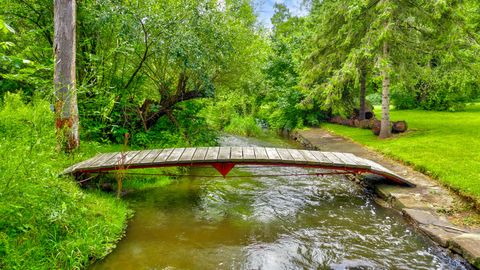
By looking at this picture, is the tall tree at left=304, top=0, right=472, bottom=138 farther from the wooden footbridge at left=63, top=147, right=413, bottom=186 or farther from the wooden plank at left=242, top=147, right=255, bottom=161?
the wooden plank at left=242, top=147, right=255, bottom=161

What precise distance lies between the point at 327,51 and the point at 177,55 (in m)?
7.22

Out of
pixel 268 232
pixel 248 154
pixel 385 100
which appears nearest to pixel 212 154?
pixel 248 154

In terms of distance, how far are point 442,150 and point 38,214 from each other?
827cm

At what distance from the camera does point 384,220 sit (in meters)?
4.66

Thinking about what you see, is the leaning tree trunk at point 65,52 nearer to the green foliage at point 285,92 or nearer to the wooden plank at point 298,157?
the wooden plank at point 298,157

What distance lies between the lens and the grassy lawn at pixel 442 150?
535 cm

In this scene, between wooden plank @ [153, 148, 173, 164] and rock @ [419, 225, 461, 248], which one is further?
wooden plank @ [153, 148, 173, 164]

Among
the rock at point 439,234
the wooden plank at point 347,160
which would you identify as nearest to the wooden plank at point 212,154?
the wooden plank at point 347,160

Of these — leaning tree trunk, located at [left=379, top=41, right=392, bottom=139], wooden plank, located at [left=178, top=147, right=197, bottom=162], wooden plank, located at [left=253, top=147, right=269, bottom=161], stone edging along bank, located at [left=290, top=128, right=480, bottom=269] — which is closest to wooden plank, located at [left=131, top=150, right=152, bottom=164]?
wooden plank, located at [left=178, top=147, right=197, bottom=162]

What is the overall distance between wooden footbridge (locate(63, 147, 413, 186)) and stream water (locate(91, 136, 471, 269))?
2.18 feet

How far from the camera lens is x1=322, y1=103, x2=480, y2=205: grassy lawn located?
535 centimetres

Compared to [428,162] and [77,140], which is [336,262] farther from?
[77,140]

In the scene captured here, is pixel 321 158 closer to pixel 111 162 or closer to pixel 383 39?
pixel 111 162

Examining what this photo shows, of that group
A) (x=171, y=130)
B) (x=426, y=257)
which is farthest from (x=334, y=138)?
(x=426, y=257)
